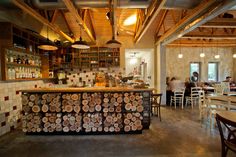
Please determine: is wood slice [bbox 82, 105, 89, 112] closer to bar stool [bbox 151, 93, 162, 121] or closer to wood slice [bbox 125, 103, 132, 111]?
wood slice [bbox 125, 103, 132, 111]

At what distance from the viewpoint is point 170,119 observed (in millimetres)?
4879

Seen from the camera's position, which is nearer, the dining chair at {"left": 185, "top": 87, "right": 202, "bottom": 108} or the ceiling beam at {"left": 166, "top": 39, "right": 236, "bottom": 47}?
the dining chair at {"left": 185, "top": 87, "right": 202, "bottom": 108}

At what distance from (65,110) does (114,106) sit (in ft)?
3.64

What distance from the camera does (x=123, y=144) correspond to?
10.4 ft

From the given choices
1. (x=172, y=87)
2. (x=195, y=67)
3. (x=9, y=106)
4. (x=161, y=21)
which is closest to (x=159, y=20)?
(x=161, y=21)

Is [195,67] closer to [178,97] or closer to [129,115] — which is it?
[178,97]

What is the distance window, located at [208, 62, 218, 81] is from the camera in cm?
981

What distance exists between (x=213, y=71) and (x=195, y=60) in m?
1.47

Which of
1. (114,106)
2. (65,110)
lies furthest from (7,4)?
(114,106)

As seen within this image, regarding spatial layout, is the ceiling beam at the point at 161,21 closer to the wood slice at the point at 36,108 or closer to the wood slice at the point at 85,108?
the wood slice at the point at 85,108

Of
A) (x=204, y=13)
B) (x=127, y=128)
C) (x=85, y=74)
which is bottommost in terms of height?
(x=127, y=128)

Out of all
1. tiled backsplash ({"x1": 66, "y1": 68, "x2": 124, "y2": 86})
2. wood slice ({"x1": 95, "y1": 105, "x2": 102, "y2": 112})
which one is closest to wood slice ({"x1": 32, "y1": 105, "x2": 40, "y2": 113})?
wood slice ({"x1": 95, "y1": 105, "x2": 102, "y2": 112})

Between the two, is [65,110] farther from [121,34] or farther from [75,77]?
[121,34]

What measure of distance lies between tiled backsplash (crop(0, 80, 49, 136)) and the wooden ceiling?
69.7 inches
